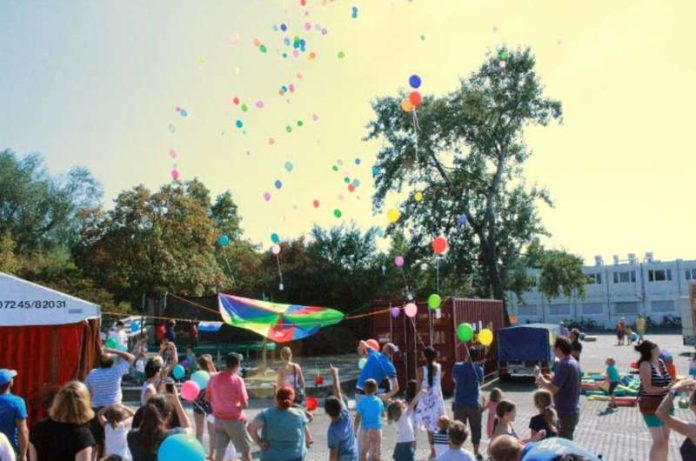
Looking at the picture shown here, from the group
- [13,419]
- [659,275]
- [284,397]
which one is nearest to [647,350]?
[284,397]

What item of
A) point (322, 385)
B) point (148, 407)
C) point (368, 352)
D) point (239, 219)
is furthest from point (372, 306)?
point (239, 219)

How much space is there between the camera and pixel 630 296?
3182 inches

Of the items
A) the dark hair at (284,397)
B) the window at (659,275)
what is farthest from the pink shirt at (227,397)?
the window at (659,275)

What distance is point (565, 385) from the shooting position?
7934 millimetres

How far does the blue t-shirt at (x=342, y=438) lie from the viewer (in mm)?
7109

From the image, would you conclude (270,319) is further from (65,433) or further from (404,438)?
(65,433)

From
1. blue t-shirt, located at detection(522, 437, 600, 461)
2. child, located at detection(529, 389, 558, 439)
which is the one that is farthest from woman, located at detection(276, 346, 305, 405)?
blue t-shirt, located at detection(522, 437, 600, 461)

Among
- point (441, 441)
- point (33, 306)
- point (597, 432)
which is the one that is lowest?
point (597, 432)

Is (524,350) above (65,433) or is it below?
below

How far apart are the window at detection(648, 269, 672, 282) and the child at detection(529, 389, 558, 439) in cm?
8115

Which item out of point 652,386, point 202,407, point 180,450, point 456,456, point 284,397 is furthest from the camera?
point 202,407

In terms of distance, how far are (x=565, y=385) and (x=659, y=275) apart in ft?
265

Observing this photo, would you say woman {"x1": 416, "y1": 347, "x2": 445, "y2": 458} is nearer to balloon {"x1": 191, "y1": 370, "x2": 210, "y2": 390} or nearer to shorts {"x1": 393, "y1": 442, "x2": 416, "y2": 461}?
shorts {"x1": 393, "y1": 442, "x2": 416, "y2": 461}

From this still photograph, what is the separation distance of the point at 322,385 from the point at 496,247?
1712 cm
